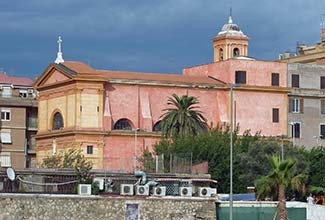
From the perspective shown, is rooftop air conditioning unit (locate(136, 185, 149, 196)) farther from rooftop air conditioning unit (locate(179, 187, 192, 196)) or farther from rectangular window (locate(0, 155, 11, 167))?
rectangular window (locate(0, 155, 11, 167))

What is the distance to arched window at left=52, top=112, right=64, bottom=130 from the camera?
112 meters

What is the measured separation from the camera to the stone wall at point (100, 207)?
5675 centimetres

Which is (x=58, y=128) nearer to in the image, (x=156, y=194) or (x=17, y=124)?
(x=17, y=124)

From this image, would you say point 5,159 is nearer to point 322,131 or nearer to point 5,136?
point 5,136

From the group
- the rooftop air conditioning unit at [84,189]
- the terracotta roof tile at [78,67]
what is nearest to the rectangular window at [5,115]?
the terracotta roof tile at [78,67]

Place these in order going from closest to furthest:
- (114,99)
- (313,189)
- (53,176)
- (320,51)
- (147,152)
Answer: (53,176), (313,189), (147,152), (114,99), (320,51)

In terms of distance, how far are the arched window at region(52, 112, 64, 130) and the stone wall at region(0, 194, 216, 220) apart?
52.2m

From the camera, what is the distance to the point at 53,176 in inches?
2352

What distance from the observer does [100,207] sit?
58.2 metres

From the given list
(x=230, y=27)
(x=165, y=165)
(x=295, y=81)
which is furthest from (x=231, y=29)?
(x=165, y=165)

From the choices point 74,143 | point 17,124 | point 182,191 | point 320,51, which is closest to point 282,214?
point 182,191

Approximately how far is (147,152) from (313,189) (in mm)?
21800

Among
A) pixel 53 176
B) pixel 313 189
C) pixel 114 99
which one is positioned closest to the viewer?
pixel 53 176

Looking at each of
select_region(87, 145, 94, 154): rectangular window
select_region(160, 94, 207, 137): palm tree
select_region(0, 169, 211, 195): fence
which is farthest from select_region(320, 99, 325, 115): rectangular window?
select_region(0, 169, 211, 195): fence
